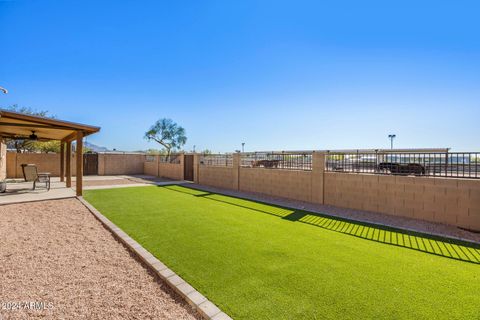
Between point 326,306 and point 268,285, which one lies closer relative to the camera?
point 326,306

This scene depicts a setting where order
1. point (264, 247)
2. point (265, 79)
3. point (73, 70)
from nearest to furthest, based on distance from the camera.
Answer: point (264, 247)
point (73, 70)
point (265, 79)

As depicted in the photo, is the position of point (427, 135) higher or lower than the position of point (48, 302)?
higher

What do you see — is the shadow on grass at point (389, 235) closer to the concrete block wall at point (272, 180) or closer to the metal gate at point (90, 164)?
the concrete block wall at point (272, 180)

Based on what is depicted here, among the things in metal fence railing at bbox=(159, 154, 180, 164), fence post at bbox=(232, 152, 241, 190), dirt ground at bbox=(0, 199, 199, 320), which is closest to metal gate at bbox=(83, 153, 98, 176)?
metal fence railing at bbox=(159, 154, 180, 164)

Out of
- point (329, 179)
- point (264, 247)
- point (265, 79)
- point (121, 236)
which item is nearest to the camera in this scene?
point (264, 247)

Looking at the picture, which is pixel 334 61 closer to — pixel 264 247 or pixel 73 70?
pixel 264 247

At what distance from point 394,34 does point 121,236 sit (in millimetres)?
11493

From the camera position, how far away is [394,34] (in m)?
8.93

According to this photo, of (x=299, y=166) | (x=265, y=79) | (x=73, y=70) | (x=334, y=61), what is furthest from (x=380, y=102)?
(x=73, y=70)

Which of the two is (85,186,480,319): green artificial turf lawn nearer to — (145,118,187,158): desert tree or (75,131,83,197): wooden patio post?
(75,131,83,197): wooden patio post

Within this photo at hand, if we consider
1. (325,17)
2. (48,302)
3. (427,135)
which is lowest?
(48,302)

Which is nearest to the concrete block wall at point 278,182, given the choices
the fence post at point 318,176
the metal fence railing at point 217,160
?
the fence post at point 318,176

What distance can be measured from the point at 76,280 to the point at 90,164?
19780mm

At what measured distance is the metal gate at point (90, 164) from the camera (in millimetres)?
19442
